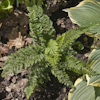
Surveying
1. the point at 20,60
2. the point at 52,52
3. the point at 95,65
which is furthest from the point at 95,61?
the point at 20,60

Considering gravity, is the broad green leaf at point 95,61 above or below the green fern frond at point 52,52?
below

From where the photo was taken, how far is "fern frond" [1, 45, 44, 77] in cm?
127

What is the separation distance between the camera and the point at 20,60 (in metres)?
1.32

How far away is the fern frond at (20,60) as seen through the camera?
127 centimetres

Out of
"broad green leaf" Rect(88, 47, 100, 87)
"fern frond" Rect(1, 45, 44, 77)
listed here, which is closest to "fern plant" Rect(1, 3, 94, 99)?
"fern frond" Rect(1, 45, 44, 77)

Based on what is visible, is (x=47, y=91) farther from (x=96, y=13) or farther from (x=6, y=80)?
(x=96, y=13)

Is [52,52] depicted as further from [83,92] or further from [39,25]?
[83,92]

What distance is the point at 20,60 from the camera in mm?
1316

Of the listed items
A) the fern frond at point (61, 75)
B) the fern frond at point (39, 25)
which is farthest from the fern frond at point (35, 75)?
the fern frond at point (39, 25)

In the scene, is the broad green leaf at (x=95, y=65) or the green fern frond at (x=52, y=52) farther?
the broad green leaf at (x=95, y=65)

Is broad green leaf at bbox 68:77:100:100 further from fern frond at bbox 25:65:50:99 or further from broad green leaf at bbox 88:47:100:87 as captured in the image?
fern frond at bbox 25:65:50:99

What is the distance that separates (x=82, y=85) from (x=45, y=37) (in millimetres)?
929

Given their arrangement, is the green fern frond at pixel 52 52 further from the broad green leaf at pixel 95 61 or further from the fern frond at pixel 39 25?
the broad green leaf at pixel 95 61

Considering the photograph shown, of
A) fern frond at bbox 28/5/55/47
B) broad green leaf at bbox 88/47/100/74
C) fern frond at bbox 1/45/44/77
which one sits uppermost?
fern frond at bbox 28/5/55/47
